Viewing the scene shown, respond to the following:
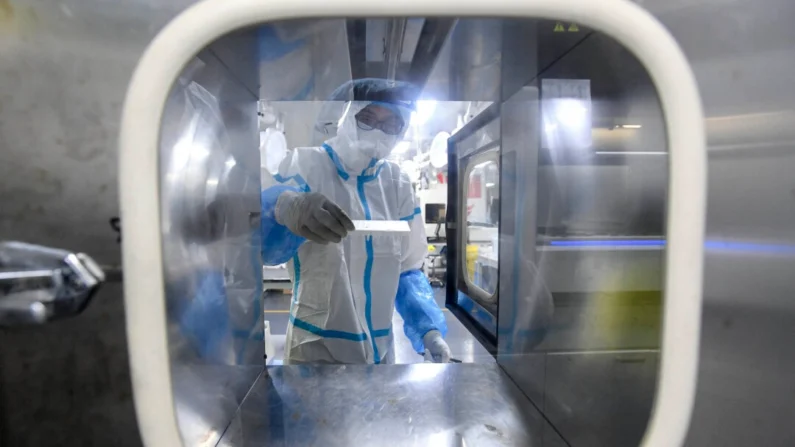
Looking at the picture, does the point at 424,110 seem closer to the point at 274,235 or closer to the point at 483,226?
the point at 483,226

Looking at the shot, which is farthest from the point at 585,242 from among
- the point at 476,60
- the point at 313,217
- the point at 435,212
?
the point at 435,212

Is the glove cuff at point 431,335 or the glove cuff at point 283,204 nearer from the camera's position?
the glove cuff at point 283,204

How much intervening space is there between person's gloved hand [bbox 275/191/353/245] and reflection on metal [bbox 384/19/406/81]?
352 millimetres

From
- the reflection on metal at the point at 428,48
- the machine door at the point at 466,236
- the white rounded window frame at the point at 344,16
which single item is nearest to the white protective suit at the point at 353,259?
the machine door at the point at 466,236

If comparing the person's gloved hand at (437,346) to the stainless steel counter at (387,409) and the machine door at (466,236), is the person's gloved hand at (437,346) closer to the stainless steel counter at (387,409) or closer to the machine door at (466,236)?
the machine door at (466,236)

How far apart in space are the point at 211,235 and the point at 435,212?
269 cm

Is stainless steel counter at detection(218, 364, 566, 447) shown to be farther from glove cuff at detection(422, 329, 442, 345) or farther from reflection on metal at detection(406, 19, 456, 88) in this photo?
reflection on metal at detection(406, 19, 456, 88)

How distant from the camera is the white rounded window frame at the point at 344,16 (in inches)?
12.8

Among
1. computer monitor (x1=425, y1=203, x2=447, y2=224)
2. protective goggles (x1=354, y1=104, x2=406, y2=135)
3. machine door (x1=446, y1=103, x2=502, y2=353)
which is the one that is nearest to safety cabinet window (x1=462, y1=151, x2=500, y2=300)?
machine door (x1=446, y1=103, x2=502, y2=353)

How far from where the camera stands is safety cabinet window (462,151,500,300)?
1138 mm

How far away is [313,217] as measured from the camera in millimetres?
997

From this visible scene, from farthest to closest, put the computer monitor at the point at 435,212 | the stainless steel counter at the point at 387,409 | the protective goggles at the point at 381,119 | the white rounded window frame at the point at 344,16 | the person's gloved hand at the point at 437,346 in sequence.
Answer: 1. the computer monitor at the point at 435,212
2. the person's gloved hand at the point at 437,346
3. the protective goggles at the point at 381,119
4. the stainless steel counter at the point at 387,409
5. the white rounded window frame at the point at 344,16

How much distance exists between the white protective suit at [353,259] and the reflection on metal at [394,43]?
26 cm

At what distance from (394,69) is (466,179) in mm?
628
